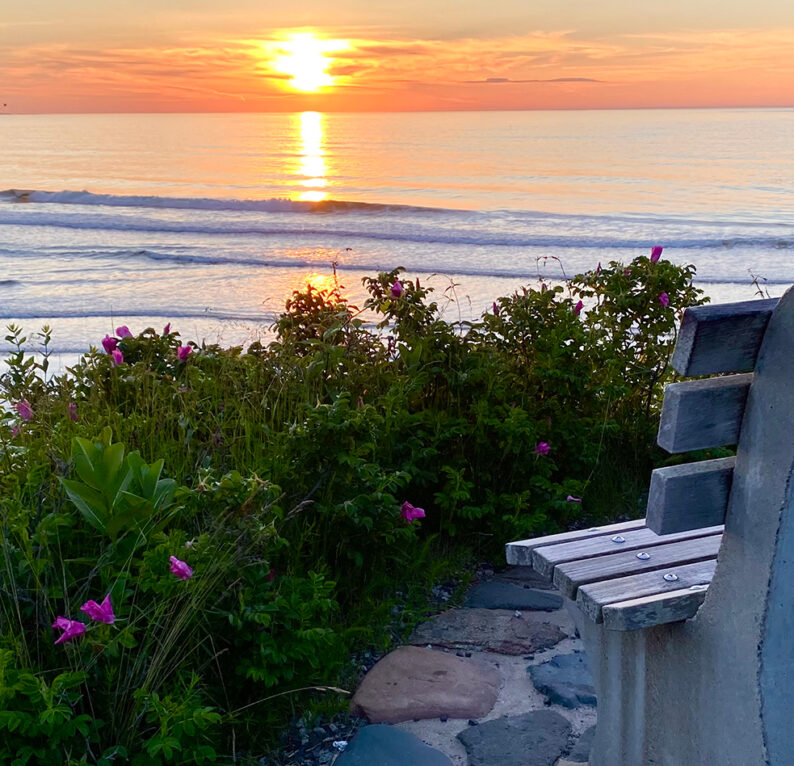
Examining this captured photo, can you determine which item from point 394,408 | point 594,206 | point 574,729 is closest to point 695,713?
point 574,729

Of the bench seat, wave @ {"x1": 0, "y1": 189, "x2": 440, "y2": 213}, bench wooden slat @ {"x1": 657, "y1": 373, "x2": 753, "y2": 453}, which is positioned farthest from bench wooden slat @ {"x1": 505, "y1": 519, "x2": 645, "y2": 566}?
wave @ {"x1": 0, "y1": 189, "x2": 440, "y2": 213}

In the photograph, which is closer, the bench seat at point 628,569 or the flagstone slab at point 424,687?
the bench seat at point 628,569

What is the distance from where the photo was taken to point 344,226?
71.9 ft

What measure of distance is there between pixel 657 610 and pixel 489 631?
164 cm

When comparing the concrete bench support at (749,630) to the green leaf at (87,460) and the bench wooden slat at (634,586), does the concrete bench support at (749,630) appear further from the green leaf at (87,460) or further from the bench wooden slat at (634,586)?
the green leaf at (87,460)

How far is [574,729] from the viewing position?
9.41 feet

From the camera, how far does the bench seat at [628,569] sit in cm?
195

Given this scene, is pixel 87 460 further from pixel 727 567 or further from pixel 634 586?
pixel 727 567

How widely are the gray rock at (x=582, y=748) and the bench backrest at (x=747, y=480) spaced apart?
1049 mm

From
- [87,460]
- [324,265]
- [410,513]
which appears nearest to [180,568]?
[87,460]

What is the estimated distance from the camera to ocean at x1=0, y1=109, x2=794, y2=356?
13.1 meters

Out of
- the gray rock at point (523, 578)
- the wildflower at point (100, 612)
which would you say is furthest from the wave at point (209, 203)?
the wildflower at point (100, 612)

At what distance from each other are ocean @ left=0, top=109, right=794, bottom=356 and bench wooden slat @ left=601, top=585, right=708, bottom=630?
459 cm

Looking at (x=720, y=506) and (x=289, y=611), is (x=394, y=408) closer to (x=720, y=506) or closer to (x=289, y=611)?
(x=289, y=611)
